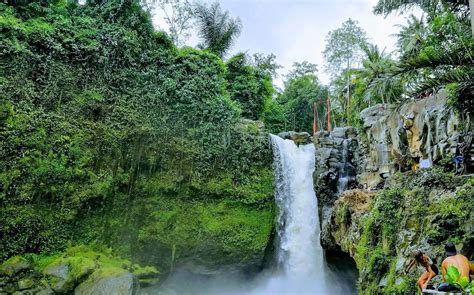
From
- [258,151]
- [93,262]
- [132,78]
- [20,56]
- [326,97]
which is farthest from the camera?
[326,97]

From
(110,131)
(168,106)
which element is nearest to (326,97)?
(168,106)

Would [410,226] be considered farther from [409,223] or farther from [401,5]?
[401,5]

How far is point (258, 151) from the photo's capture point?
14.3m

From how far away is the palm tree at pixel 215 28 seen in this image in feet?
65.1

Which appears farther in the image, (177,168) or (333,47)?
(333,47)

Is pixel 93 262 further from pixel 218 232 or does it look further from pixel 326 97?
pixel 326 97

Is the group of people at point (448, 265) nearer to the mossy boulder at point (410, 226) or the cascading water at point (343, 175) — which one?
the mossy boulder at point (410, 226)

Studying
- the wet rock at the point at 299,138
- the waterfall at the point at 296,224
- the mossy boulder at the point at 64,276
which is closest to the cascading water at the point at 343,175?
the waterfall at the point at 296,224

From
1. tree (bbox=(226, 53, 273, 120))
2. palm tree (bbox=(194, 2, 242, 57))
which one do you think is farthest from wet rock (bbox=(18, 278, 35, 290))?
palm tree (bbox=(194, 2, 242, 57))

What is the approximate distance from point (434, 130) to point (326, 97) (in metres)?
20.1

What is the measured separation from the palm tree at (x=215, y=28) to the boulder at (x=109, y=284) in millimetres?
13204

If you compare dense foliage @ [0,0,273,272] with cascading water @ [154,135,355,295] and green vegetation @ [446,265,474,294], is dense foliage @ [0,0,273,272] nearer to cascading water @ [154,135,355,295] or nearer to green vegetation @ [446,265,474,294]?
cascading water @ [154,135,355,295]

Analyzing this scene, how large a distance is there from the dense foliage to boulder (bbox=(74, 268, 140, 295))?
200 cm

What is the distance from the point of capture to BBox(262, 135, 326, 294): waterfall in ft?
43.1
